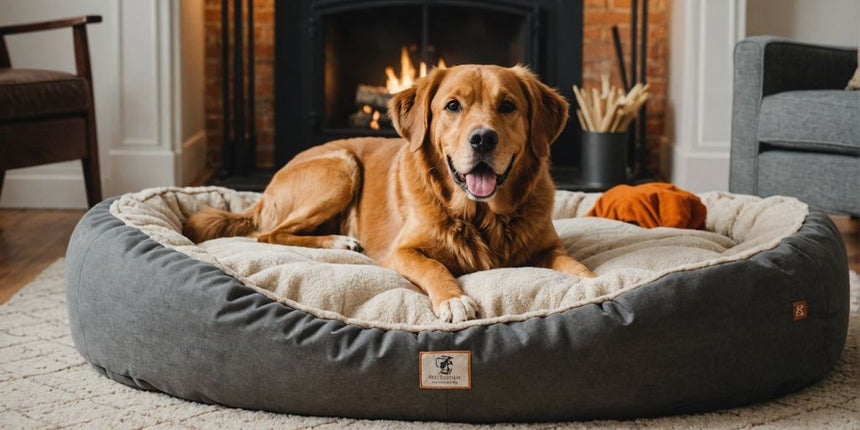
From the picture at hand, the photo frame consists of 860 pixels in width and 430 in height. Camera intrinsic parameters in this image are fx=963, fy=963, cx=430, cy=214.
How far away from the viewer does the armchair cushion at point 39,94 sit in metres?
3.53

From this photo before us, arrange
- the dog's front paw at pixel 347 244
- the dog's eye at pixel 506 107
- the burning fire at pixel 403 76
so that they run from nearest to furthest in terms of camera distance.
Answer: the dog's eye at pixel 506 107 < the dog's front paw at pixel 347 244 < the burning fire at pixel 403 76

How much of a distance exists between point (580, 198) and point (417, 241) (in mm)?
1142

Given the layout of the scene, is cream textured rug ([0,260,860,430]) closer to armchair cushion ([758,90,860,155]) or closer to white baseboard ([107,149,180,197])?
armchair cushion ([758,90,860,155])

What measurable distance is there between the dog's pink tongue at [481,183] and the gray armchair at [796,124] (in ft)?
5.32

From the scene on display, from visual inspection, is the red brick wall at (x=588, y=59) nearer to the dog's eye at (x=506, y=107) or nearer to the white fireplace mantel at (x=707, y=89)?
the white fireplace mantel at (x=707, y=89)

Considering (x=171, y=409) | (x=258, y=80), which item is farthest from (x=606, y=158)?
(x=171, y=409)

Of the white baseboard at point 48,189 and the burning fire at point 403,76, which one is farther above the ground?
the burning fire at point 403,76

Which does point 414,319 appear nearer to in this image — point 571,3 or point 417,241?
point 417,241

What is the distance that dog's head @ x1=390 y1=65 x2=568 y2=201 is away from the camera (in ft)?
7.40

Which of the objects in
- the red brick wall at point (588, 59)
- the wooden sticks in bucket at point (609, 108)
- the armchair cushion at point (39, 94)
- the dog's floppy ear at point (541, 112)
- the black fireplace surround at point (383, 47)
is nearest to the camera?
the dog's floppy ear at point (541, 112)

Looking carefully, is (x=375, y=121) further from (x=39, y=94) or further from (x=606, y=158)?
(x=39, y=94)

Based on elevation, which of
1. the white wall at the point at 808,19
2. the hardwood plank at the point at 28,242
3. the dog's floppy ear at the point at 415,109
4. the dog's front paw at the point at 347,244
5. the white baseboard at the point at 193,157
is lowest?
the hardwood plank at the point at 28,242

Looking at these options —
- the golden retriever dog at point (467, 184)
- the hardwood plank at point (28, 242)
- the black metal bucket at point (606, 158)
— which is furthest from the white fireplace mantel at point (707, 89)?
the hardwood plank at point (28, 242)

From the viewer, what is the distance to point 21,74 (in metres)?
3.66
